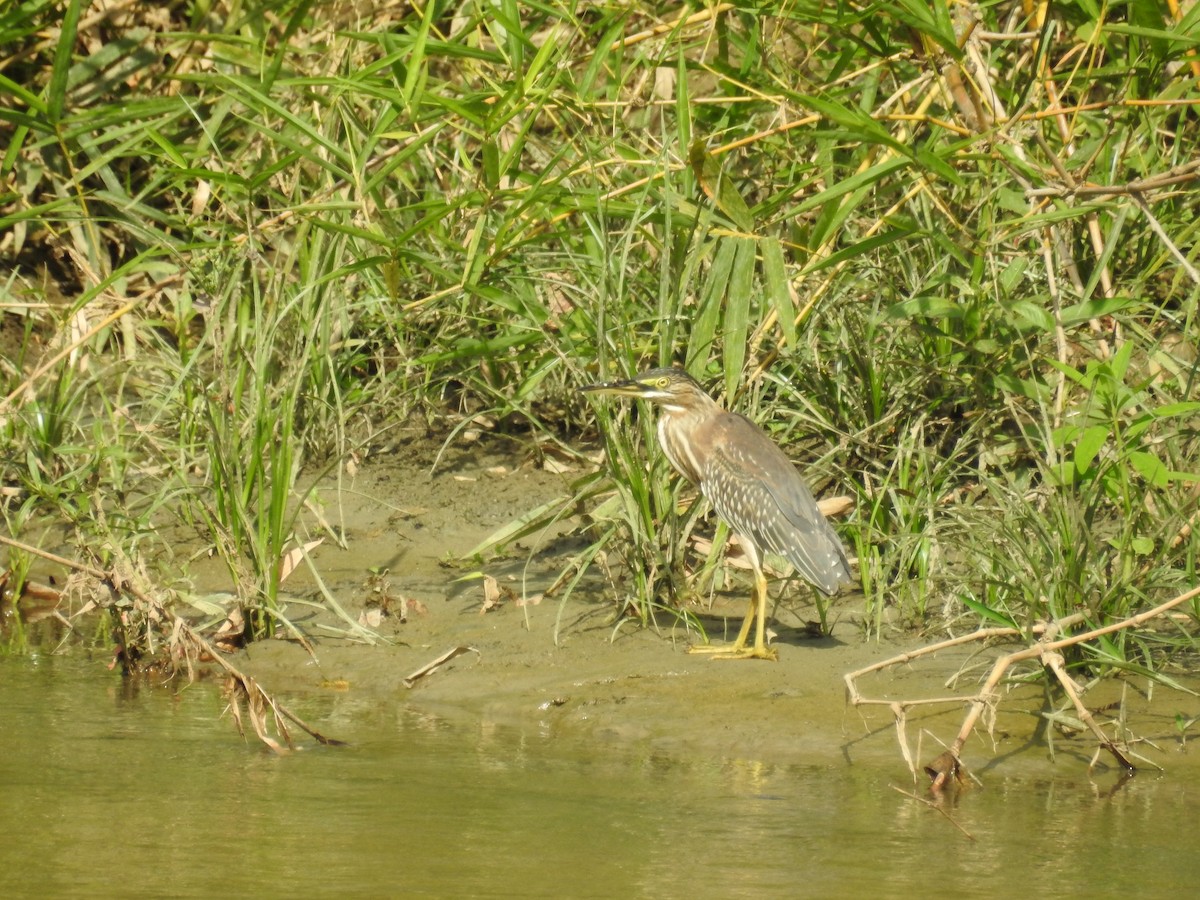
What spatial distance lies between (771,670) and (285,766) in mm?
1530

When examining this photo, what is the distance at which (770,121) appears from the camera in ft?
22.6

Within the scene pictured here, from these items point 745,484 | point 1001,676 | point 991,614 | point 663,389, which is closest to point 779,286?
point 663,389

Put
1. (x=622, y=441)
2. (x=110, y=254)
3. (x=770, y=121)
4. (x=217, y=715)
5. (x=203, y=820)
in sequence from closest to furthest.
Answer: (x=203, y=820)
(x=217, y=715)
(x=622, y=441)
(x=770, y=121)
(x=110, y=254)

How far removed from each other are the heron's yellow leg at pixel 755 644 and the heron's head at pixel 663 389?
654mm

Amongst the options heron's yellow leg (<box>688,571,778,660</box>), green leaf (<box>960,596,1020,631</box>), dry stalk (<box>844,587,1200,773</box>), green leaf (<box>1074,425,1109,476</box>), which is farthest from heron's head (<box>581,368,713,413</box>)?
dry stalk (<box>844,587,1200,773</box>)

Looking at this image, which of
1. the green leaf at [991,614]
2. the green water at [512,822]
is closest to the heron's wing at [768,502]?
the green leaf at [991,614]

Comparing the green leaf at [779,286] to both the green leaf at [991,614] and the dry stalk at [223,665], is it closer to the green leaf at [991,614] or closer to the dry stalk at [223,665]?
the green leaf at [991,614]

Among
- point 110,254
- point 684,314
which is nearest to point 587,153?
point 684,314

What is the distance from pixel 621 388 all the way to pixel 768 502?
609mm

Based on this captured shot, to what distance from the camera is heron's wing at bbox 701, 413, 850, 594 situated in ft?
18.1

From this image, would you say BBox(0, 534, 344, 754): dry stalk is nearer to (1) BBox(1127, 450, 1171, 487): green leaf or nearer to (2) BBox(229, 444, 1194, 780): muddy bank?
(2) BBox(229, 444, 1194, 780): muddy bank

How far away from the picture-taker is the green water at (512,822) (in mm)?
Answer: 3689

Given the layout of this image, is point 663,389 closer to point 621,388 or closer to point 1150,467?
point 621,388

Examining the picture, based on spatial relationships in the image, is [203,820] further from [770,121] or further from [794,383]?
[770,121]
